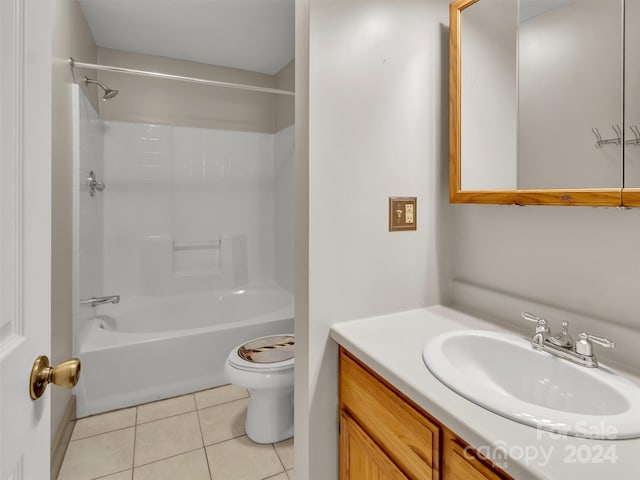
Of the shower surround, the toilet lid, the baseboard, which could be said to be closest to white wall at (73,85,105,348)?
the shower surround

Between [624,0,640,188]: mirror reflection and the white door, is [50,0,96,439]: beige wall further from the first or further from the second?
[624,0,640,188]: mirror reflection

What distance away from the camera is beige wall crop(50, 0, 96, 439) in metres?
1.65

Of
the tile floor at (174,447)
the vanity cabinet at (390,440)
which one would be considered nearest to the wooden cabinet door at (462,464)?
the vanity cabinet at (390,440)

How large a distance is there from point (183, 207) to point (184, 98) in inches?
37.1

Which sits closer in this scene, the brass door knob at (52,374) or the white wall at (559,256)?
the brass door knob at (52,374)

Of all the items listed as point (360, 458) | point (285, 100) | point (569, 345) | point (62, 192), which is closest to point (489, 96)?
point (569, 345)

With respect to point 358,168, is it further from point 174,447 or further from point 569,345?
point 174,447

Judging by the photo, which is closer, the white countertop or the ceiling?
the white countertop

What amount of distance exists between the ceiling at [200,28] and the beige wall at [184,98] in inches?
3.3

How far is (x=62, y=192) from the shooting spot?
1.81 metres

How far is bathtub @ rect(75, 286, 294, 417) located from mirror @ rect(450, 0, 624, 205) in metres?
1.80

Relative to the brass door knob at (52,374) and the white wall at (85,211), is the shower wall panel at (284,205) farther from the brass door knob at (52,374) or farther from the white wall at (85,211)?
the brass door knob at (52,374)

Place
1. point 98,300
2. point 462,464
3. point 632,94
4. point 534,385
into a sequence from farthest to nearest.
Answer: point 98,300
point 534,385
point 632,94
point 462,464

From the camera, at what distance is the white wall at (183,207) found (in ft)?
9.09
